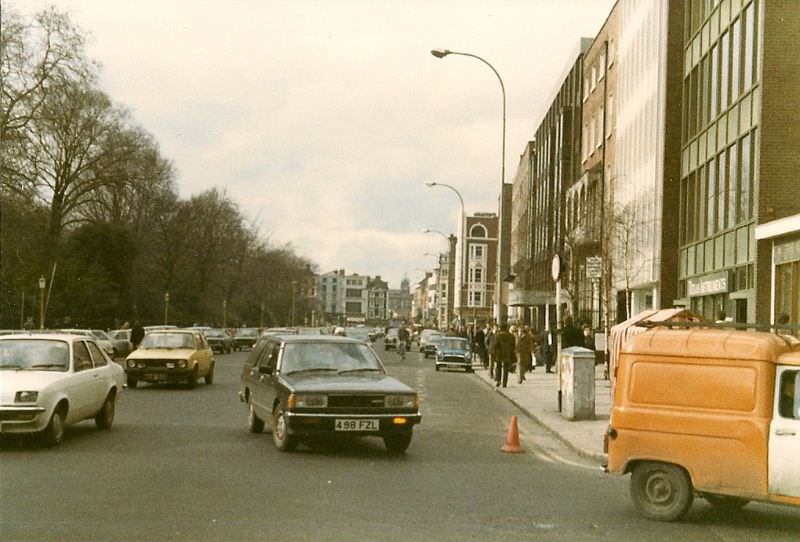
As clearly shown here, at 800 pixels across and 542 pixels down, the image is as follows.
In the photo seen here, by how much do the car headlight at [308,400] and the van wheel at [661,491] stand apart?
4674 mm

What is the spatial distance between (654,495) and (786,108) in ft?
61.0

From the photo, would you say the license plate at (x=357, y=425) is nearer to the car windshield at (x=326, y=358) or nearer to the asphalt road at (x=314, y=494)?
the asphalt road at (x=314, y=494)

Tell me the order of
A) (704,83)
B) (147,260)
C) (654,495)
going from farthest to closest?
(147,260)
(704,83)
(654,495)

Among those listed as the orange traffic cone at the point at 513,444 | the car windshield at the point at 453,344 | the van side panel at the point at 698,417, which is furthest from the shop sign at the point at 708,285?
the van side panel at the point at 698,417

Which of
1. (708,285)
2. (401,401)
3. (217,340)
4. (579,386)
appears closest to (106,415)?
(401,401)

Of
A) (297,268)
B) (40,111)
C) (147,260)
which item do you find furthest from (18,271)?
(297,268)

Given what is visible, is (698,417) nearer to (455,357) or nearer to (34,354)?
(34,354)

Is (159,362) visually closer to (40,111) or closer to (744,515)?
(744,515)

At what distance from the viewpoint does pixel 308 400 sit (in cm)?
1338

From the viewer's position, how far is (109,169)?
187ft

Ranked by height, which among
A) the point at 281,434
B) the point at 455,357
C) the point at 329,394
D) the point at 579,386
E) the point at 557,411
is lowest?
the point at 557,411

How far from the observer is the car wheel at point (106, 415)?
51.8 feet

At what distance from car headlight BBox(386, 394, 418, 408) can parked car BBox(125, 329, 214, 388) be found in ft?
44.4

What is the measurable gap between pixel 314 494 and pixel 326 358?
468cm
